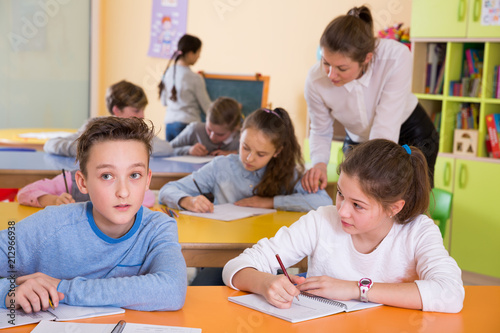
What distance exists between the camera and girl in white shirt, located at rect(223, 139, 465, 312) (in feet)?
4.31

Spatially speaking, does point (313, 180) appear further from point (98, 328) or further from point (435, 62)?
point (435, 62)

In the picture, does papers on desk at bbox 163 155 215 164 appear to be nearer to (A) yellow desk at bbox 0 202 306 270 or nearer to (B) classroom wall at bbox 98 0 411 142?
(A) yellow desk at bbox 0 202 306 270

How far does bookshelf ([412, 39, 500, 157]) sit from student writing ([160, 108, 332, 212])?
1565mm

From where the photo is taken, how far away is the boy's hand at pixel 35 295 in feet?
3.81

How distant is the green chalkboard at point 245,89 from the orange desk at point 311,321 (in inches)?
128

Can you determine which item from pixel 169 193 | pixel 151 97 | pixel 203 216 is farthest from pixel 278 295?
pixel 151 97

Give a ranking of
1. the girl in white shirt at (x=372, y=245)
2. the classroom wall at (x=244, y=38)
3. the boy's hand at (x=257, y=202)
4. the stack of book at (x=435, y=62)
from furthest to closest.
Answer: the classroom wall at (x=244, y=38)
the stack of book at (x=435, y=62)
the boy's hand at (x=257, y=202)
the girl in white shirt at (x=372, y=245)

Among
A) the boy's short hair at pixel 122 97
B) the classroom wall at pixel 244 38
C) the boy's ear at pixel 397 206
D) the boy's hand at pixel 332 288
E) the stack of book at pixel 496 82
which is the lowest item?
the boy's hand at pixel 332 288

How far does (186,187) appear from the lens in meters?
2.52

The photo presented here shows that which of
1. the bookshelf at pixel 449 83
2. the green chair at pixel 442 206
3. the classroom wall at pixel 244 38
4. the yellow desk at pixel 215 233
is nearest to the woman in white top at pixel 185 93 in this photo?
the classroom wall at pixel 244 38

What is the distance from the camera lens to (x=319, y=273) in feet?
5.14

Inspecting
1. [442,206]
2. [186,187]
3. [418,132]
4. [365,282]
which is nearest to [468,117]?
[442,206]

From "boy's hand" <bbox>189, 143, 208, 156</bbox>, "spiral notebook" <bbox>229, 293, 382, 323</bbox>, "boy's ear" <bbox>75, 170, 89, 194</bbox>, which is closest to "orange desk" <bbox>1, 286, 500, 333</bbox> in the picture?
"spiral notebook" <bbox>229, 293, 382, 323</bbox>

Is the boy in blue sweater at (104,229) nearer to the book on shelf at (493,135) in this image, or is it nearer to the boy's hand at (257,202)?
the boy's hand at (257,202)
